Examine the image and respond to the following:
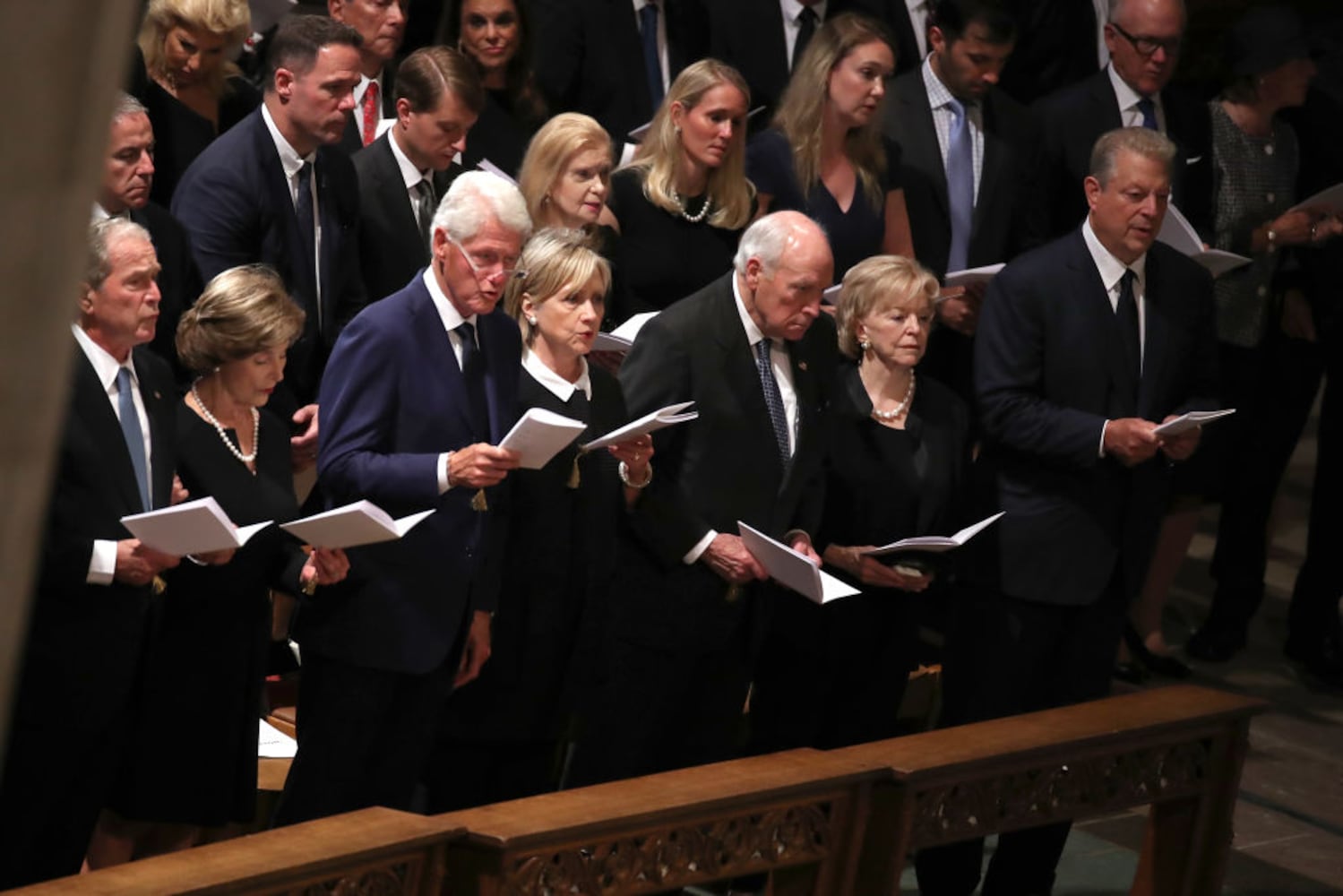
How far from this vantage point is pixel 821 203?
5145 millimetres

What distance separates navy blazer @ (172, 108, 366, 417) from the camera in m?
4.21

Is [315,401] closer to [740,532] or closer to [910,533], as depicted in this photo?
[740,532]

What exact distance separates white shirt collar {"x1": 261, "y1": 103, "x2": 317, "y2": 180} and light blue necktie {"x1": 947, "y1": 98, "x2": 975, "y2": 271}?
2.04 m

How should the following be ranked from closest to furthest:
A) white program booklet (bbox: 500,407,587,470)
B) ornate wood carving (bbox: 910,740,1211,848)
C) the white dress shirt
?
→ 1. the white dress shirt
2. white program booklet (bbox: 500,407,587,470)
3. ornate wood carving (bbox: 910,740,1211,848)

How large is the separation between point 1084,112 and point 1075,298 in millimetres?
1252

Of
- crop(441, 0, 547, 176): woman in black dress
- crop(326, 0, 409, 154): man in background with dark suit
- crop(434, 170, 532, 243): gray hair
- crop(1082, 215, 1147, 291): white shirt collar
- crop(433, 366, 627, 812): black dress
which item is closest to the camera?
crop(434, 170, 532, 243): gray hair

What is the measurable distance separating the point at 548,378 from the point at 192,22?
1417 millimetres

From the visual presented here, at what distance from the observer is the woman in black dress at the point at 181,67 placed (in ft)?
14.9

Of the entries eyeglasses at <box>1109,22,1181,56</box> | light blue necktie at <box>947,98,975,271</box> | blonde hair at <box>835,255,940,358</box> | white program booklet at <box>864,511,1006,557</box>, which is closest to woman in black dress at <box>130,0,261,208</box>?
blonde hair at <box>835,255,940,358</box>

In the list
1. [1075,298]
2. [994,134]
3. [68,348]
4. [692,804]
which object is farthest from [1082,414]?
[68,348]

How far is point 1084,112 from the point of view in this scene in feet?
18.5

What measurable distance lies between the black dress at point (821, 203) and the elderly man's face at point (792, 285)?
3.16ft

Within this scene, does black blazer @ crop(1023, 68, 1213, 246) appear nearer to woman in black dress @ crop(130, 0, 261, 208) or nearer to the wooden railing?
the wooden railing

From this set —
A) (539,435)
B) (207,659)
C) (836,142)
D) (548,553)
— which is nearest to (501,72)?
(836,142)
